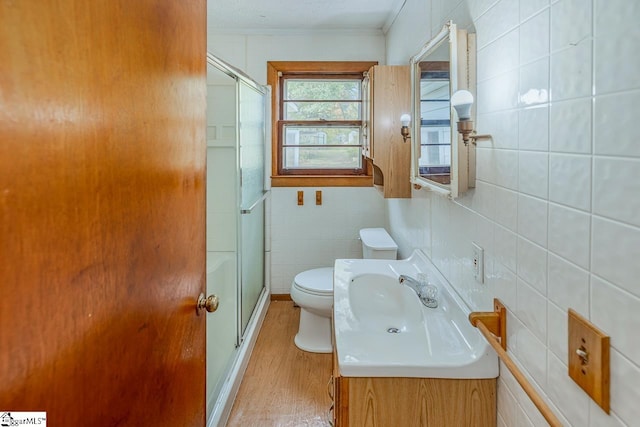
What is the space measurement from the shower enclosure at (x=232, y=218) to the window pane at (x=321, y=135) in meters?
0.45

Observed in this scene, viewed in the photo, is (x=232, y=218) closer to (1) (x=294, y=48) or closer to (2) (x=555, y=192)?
(1) (x=294, y=48)

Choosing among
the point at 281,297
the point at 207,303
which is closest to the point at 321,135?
the point at 281,297

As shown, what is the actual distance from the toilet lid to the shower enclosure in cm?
38

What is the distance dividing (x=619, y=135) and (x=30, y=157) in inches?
33.8

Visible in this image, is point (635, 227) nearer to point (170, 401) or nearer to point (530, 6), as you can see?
point (530, 6)

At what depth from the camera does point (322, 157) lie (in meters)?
3.39

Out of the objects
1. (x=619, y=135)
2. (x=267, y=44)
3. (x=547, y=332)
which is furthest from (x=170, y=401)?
(x=267, y=44)

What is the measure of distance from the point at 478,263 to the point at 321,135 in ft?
7.35

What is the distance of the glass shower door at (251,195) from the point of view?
2.59 meters

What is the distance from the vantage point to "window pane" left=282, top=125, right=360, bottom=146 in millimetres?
3363

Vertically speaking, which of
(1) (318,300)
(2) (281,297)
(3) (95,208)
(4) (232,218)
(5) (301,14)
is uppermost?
(5) (301,14)

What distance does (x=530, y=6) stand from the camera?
0.98m

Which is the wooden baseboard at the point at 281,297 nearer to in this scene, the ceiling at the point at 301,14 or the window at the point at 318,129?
the window at the point at 318,129

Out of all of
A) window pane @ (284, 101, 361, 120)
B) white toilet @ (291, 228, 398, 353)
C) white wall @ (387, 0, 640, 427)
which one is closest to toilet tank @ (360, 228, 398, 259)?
white toilet @ (291, 228, 398, 353)
